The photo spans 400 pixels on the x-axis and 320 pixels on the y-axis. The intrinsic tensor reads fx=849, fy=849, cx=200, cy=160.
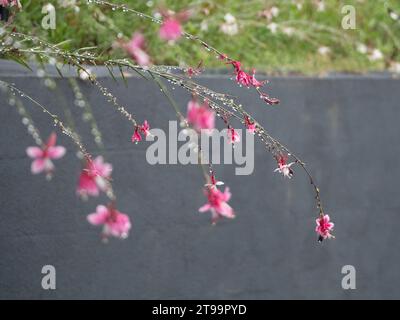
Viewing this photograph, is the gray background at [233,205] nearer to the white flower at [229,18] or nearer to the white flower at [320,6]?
the white flower at [229,18]

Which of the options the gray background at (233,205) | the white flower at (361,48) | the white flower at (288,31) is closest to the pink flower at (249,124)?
the gray background at (233,205)

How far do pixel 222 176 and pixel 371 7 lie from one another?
1.88m

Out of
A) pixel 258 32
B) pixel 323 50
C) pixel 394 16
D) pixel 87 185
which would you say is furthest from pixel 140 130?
pixel 394 16

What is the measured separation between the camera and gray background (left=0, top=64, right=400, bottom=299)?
305cm

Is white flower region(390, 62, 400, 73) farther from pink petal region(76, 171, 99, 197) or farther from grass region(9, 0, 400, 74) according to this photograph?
pink petal region(76, 171, 99, 197)

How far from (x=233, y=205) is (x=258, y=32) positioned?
1144 mm

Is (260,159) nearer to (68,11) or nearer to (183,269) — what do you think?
(183,269)

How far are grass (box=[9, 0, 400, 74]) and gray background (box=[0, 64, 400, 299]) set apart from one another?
286 millimetres

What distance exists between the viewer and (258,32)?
4371mm

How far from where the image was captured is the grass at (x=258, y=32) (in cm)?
358

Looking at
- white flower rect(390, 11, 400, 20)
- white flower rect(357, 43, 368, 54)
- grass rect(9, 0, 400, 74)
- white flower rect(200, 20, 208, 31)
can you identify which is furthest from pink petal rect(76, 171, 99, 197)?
white flower rect(390, 11, 400, 20)

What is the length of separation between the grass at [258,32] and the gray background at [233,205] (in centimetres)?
29

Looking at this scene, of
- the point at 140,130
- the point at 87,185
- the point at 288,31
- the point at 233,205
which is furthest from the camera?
the point at 288,31

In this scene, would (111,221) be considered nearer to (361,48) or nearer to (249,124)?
(249,124)
